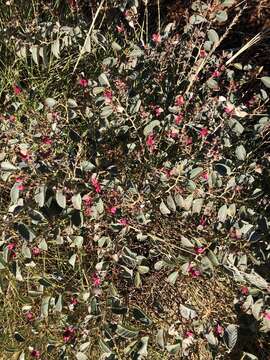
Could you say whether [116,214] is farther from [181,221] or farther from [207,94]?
[207,94]

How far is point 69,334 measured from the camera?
1758 mm

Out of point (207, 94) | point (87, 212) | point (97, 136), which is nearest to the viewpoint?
point (87, 212)

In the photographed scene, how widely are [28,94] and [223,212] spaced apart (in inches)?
34.0

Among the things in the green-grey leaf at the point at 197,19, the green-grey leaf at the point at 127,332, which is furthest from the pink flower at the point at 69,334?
the green-grey leaf at the point at 197,19

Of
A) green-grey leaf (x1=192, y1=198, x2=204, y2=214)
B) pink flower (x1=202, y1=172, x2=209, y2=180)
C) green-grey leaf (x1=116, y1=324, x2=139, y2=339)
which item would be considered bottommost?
green-grey leaf (x1=116, y1=324, x2=139, y2=339)

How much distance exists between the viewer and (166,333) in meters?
1.83

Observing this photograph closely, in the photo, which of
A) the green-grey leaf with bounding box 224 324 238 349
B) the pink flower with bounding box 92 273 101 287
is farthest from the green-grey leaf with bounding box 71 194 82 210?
the green-grey leaf with bounding box 224 324 238 349

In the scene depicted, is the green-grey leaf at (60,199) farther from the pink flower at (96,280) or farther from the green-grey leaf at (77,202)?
the pink flower at (96,280)

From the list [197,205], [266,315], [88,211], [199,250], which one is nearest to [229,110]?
[197,205]

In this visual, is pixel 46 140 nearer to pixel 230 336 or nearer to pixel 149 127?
pixel 149 127

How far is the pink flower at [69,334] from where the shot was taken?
69.1 inches

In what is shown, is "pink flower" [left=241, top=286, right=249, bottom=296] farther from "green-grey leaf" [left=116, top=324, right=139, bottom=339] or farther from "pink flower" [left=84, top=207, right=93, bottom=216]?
"pink flower" [left=84, top=207, right=93, bottom=216]

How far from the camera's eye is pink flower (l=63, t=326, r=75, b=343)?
1.75m

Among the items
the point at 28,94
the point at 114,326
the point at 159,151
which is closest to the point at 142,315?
the point at 114,326
